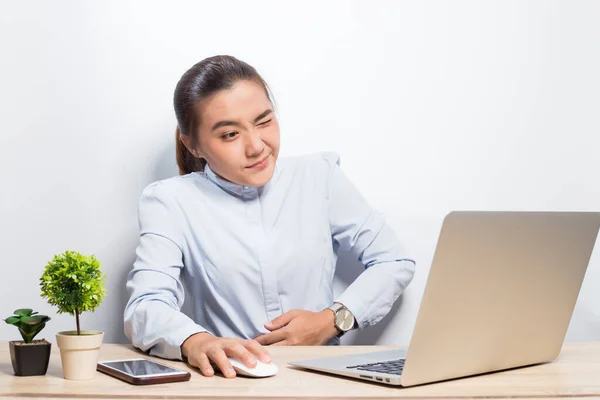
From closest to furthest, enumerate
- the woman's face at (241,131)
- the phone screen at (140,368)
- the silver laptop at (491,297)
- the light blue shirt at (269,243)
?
1. the silver laptop at (491,297)
2. the phone screen at (140,368)
3. the woman's face at (241,131)
4. the light blue shirt at (269,243)

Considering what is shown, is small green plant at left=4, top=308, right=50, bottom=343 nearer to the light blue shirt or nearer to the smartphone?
the smartphone

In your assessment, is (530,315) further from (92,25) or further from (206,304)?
(92,25)

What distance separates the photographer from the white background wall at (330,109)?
2115 mm

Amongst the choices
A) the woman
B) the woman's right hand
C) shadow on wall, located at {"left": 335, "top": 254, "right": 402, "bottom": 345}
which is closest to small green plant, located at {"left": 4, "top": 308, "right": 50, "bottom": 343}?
the woman's right hand

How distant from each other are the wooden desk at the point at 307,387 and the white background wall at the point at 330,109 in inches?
39.2

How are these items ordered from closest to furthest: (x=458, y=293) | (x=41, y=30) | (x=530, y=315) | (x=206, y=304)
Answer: (x=458, y=293) < (x=530, y=315) < (x=206, y=304) < (x=41, y=30)

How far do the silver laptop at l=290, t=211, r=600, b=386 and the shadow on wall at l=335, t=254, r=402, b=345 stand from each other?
0.99 meters

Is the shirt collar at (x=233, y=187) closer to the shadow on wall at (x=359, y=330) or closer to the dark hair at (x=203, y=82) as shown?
the dark hair at (x=203, y=82)

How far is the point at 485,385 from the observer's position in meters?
1.04

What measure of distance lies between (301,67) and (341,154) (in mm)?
271

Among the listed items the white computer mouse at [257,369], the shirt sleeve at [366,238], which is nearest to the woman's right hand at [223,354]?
the white computer mouse at [257,369]

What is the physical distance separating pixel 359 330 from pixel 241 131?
2.40 ft

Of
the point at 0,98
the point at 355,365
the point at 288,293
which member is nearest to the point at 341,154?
the point at 288,293

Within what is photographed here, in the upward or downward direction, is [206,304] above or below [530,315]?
below
